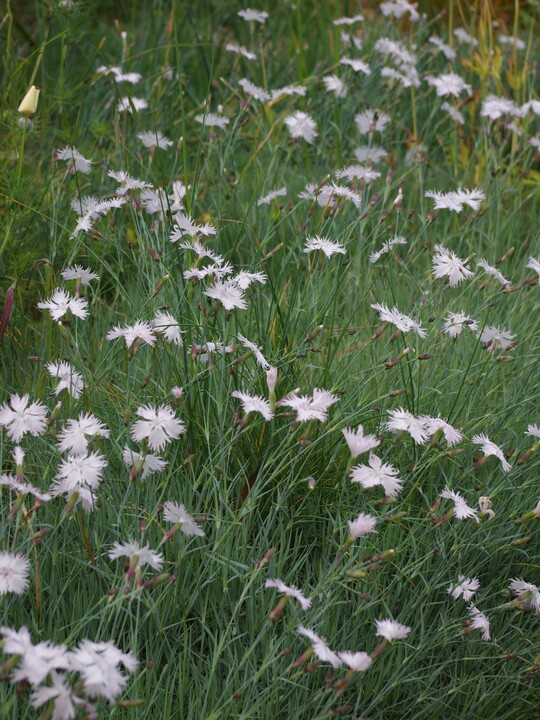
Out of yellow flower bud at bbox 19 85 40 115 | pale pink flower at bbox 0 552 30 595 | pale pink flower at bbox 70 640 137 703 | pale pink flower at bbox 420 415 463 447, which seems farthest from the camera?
yellow flower bud at bbox 19 85 40 115

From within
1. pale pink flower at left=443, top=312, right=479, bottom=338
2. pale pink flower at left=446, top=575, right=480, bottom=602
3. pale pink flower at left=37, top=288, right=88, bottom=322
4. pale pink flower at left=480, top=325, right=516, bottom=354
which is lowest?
pale pink flower at left=446, top=575, right=480, bottom=602

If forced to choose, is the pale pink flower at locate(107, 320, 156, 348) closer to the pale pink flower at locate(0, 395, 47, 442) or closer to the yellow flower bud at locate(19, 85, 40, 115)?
the pale pink flower at locate(0, 395, 47, 442)

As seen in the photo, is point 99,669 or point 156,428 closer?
point 99,669

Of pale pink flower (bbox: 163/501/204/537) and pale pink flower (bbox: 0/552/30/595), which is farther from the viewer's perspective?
pale pink flower (bbox: 163/501/204/537)

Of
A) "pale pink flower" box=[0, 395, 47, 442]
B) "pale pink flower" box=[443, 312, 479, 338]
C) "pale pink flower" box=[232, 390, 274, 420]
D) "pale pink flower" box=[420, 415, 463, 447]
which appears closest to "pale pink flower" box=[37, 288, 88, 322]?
"pale pink flower" box=[0, 395, 47, 442]

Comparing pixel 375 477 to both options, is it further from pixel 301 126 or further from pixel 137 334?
pixel 301 126

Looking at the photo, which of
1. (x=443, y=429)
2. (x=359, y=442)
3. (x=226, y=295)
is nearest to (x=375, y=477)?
(x=359, y=442)

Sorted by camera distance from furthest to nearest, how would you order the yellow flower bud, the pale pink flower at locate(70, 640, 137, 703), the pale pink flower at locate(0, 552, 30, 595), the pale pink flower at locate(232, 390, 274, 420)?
the yellow flower bud
the pale pink flower at locate(232, 390, 274, 420)
the pale pink flower at locate(0, 552, 30, 595)
the pale pink flower at locate(70, 640, 137, 703)

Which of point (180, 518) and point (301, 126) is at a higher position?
point (301, 126)

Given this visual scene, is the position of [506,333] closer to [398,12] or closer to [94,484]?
[94,484]

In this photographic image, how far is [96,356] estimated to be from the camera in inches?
86.0

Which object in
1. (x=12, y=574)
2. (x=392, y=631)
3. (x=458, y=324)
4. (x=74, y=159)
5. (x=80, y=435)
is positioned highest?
(x=74, y=159)

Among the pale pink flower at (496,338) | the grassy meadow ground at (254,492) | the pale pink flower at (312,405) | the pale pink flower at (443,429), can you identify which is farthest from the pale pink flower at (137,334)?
the pale pink flower at (496,338)

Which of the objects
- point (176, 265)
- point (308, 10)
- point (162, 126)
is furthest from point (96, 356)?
point (308, 10)
